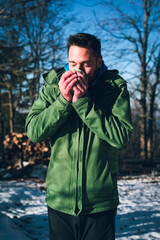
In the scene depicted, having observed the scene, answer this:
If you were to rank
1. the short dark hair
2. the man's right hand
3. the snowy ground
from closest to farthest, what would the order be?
the man's right hand
the short dark hair
the snowy ground

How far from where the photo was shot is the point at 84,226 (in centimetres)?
147

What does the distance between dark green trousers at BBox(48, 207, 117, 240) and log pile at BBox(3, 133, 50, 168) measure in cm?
866

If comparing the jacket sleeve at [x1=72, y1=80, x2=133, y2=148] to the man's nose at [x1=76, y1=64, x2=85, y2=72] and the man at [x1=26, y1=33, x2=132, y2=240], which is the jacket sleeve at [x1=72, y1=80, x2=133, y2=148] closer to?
the man at [x1=26, y1=33, x2=132, y2=240]

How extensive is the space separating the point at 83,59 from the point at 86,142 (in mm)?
543

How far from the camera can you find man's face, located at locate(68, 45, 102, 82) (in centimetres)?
145

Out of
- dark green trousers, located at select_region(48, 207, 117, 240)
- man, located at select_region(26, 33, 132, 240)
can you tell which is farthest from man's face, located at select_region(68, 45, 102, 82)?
dark green trousers, located at select_region(48, 207, 117, 240)

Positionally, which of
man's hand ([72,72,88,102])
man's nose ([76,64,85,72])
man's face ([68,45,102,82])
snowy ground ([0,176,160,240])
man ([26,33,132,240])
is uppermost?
man's face ([68,45,102,82])

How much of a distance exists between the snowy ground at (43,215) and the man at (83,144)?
2007 millimetres

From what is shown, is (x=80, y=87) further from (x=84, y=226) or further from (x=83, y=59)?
(x=84, y=226)

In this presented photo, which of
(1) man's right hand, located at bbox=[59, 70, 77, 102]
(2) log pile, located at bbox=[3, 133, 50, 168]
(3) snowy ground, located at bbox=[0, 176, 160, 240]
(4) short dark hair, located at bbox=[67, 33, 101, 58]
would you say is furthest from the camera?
(2) log pile, located at bbox=[3, 133, 50, 168]

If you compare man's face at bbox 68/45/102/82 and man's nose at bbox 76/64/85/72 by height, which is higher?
man's face at bbox 68/45/102/82

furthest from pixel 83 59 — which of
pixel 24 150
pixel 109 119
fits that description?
pixel 24 150

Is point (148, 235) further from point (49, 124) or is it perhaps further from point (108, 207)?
point (49, 124)

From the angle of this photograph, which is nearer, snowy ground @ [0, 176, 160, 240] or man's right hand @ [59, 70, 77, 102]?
man's right hand @ [59, 70, 77, 102]
